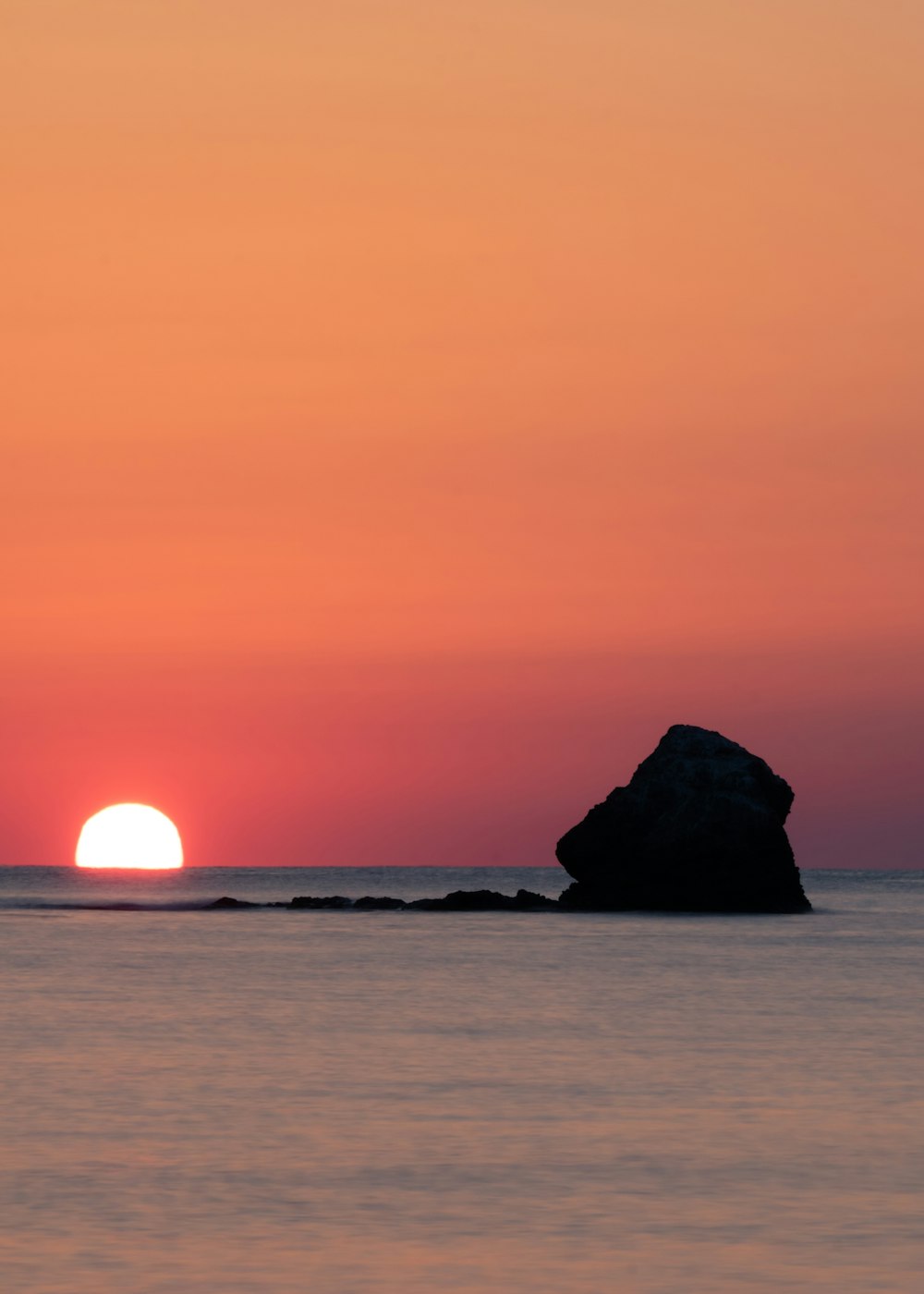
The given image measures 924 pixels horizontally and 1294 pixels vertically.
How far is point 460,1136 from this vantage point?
34.4 meters

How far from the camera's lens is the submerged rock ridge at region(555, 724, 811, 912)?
444 feet

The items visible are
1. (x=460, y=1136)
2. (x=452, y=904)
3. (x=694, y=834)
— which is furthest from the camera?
(x=452, y=904)

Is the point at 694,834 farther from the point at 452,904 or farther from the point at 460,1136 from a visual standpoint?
the point at 460,1136

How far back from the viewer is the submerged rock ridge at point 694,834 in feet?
444

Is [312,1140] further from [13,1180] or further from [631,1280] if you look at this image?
[631,1280]

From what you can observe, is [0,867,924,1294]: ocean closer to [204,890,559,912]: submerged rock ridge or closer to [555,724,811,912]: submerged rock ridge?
[555,724,811,912]: submerged rock ridge

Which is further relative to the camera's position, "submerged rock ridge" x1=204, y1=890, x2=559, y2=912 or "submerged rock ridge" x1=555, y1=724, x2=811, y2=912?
"submerged rock ridge" x1=204, y1=890, x2=559, y2=912

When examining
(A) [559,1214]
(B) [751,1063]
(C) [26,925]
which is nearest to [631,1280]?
(A) [559,1214]

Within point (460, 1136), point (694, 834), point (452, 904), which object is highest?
point (452, 904)

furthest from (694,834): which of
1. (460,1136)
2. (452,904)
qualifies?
(460,1136)

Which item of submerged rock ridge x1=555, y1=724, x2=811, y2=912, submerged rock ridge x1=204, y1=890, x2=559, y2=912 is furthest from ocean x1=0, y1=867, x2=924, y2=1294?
submerged rock ridge x1=204, y1=890, x2=559, y2=912

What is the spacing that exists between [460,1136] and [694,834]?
10214cm

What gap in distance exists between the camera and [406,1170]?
3117cm

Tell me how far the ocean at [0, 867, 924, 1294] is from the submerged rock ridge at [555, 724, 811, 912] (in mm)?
61527
